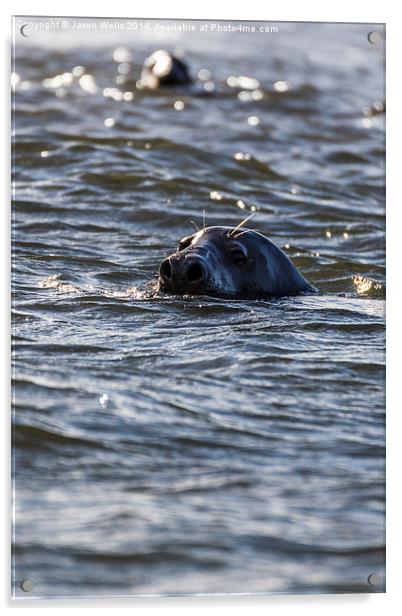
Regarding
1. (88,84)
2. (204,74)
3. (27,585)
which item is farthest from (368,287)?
(204,74)

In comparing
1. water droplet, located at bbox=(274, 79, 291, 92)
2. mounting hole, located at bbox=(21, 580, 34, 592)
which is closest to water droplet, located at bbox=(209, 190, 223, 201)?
Result: water droplet, located at bbox=(274, 79, 291, 92)

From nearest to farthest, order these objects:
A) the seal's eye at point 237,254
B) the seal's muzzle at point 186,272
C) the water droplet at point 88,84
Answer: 1. the seal's muzzle at point 186,272
2. the seal's eye at point 237,254
3. the water droplet at point 88,84

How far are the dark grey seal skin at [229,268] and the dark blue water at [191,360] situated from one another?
123 mm

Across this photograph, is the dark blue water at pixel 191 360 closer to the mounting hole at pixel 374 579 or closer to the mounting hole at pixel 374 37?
the mounting hole at pixel 374 579

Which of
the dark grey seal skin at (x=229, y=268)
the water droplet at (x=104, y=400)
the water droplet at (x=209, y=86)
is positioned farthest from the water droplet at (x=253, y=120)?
the water droplet at (x=104, y=400)

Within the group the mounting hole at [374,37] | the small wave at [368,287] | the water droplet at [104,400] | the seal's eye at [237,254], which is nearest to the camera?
the water droplet at [104,400]

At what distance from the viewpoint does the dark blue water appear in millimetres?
5035

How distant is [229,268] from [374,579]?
10.00 feet

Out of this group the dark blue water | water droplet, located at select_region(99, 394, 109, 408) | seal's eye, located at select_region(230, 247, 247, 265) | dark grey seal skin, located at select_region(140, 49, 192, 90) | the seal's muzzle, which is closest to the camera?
the dark blue water

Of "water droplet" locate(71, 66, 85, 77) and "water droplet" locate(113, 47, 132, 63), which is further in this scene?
"water droplet" locate(71, 66, 85, 77)

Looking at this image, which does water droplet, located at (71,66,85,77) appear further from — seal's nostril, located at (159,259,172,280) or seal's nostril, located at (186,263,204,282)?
seal's nostril, located at (186,263,204,282)

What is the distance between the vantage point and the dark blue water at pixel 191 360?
5035 mm

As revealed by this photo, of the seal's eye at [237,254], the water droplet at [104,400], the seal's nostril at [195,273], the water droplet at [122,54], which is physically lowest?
the water droplet at [104,400]

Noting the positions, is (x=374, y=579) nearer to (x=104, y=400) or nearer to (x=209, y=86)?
(x=104, y=400)
